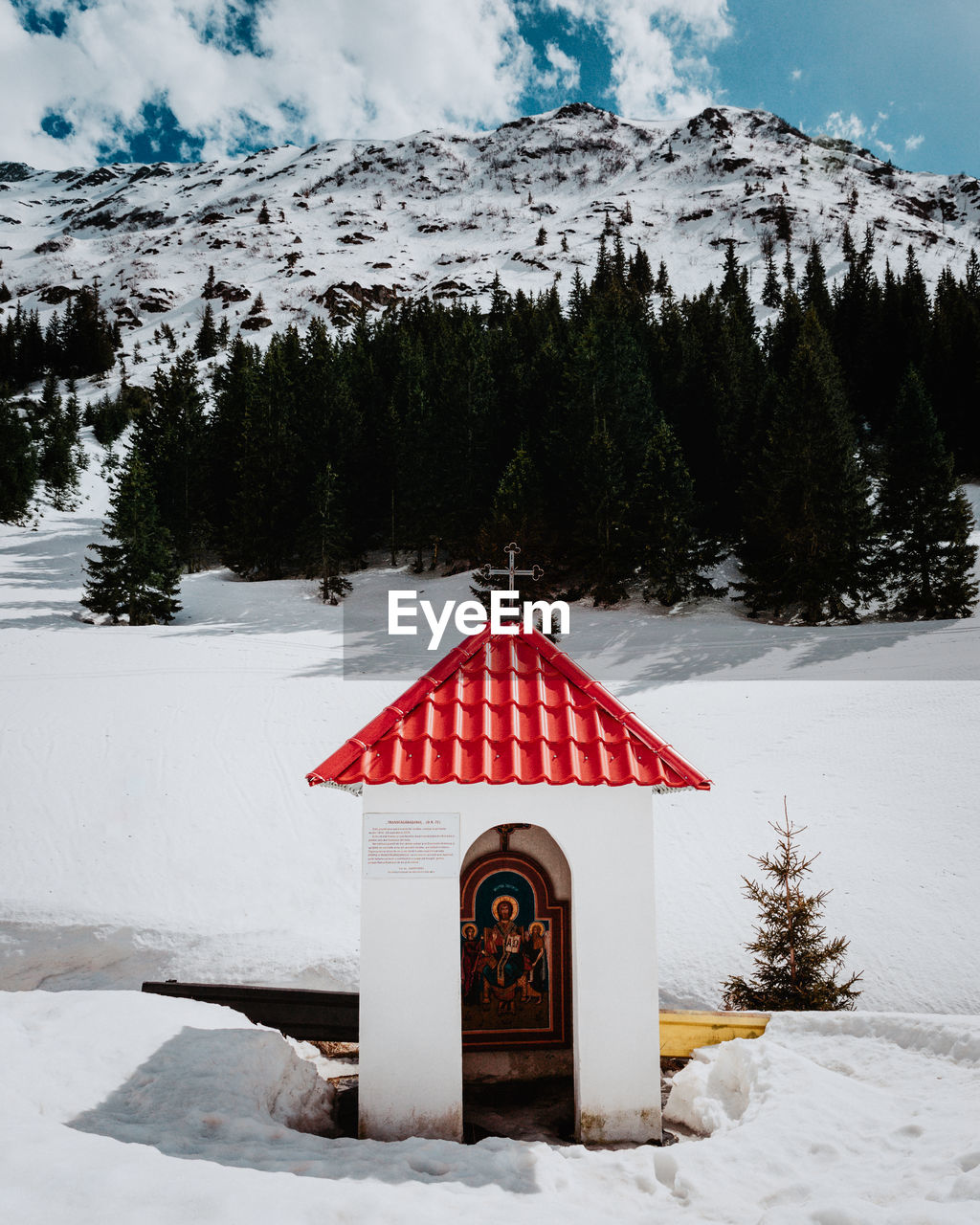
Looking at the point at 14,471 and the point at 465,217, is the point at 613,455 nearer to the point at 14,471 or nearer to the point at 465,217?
the point at 14,471

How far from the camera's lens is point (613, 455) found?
29.1 metres

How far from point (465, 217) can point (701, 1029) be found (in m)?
163

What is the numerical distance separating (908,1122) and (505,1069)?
306 centimetres

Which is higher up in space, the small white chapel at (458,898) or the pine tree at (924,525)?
the pine tree at (924,525)

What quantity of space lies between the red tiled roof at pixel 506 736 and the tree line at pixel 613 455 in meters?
21.3

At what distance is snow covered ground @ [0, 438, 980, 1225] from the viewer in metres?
4.11

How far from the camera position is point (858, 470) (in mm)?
26234

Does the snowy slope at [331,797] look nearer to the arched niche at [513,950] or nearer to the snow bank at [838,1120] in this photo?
the snow bank at [838,1120]

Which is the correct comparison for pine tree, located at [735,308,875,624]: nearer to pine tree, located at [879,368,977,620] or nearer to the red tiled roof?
pine tree, located at [879,368,977,620]

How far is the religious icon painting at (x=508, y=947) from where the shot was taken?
602 centimetres

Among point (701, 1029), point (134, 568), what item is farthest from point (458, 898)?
point (134, 568)

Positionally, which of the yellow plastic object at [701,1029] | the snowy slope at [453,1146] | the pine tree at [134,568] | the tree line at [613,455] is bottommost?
the yellow plastic object at [701,1029]

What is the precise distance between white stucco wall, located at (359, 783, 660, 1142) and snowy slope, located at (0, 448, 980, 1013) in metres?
4.06

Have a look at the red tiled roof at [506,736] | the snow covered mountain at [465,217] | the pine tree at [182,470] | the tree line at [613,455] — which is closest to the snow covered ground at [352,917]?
the red tiled roof at [506,736]
